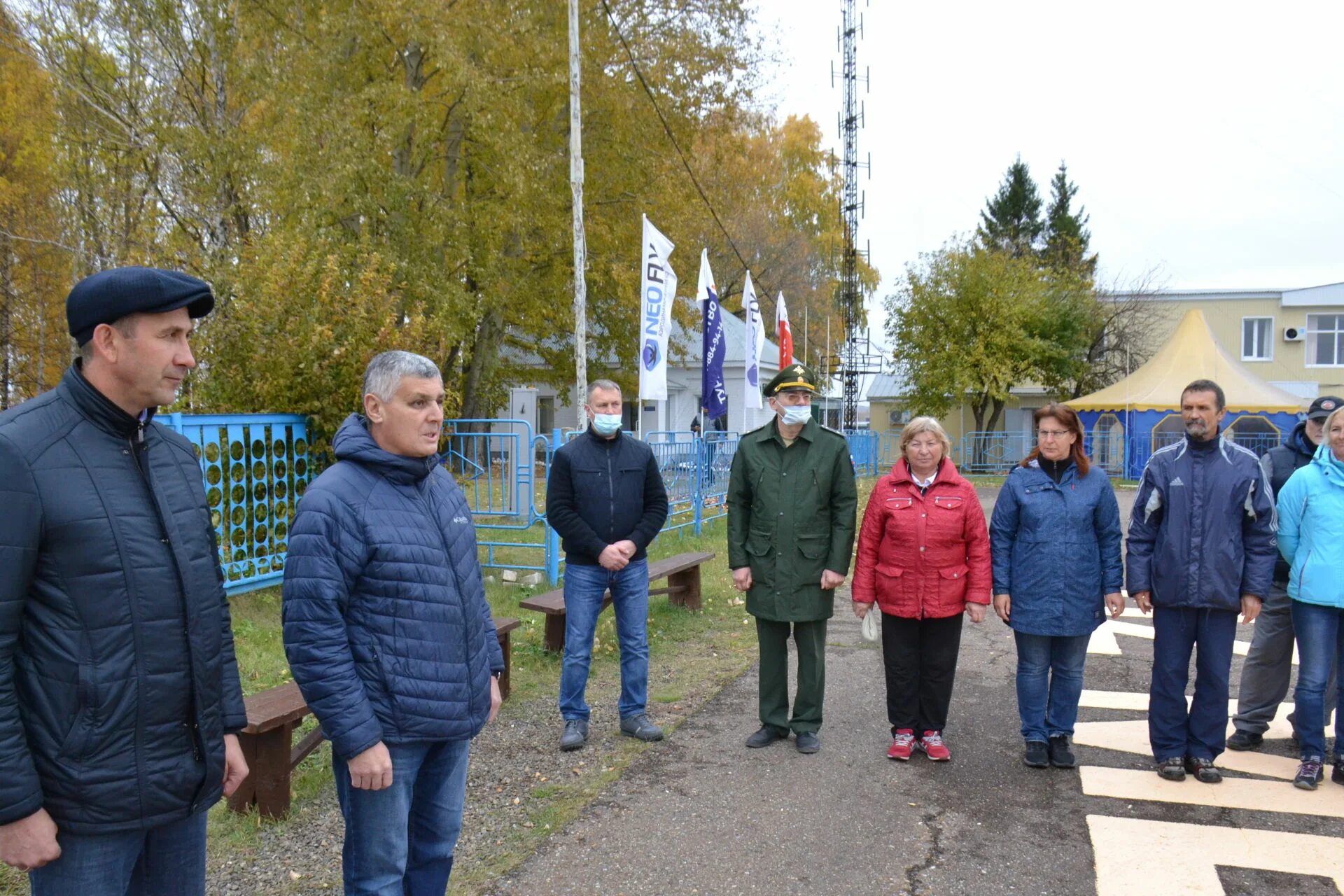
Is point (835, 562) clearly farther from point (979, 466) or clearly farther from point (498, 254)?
point (979, 466)

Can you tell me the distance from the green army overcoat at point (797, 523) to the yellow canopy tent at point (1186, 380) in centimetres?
2254

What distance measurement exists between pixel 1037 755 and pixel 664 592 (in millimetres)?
4375

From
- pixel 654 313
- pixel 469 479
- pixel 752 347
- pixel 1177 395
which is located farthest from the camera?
pixel 1177 395

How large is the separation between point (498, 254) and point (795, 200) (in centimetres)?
3088

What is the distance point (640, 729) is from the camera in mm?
5594

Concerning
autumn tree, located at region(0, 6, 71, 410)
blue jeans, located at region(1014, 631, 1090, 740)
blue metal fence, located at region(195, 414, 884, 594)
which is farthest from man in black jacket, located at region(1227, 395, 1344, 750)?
autumn tree, located at region(0, 6, 71, 410)

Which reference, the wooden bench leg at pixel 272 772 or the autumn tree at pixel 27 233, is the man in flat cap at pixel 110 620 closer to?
the wooden bench leg at pixel 272 772

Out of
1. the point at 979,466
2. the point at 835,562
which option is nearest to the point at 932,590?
the point at 835,562

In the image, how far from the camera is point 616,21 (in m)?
20.6

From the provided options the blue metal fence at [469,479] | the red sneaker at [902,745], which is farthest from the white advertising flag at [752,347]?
the red sneaker at [902,745]

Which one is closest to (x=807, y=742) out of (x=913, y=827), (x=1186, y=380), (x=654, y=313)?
(x=913, y=827)

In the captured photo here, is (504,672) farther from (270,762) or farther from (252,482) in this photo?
(252,482)

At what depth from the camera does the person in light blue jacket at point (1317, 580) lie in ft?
15.7

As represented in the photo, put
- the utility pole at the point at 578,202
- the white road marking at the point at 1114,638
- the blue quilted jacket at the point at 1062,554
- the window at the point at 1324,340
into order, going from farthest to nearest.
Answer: the window at the point at 1324,340 < the utility pole at the point at 578,202 < the white road marking at the point at 1114,638 < the blue quilted jacket at the point at 1062,554
